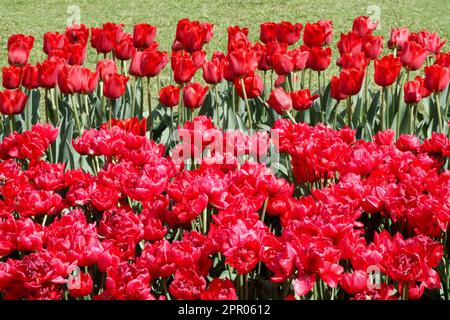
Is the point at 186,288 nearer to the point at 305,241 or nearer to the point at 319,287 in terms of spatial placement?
the point at 305,241

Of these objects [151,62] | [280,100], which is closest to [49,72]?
[151,62]

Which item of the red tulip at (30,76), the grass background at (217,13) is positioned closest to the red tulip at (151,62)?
the red tulip at (30,76)

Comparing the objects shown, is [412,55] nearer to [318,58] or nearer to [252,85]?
[318,58]

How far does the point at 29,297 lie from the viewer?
1.78m

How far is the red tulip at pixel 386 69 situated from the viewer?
304cm

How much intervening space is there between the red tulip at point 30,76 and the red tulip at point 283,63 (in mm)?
1043

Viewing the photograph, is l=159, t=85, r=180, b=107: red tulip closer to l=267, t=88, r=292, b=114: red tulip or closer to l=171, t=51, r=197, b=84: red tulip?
l=171, t=51, r=197, b=84: red tulip

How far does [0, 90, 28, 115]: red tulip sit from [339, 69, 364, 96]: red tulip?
51.0 inches

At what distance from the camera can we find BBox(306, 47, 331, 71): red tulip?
11.3ft

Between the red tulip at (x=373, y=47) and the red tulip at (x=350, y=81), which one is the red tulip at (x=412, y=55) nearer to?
the red tulip at (x=373, y=47)

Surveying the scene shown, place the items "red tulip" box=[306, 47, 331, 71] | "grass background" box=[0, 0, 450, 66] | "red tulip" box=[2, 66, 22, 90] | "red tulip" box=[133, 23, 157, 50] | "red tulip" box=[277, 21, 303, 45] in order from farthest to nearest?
"grass background" box=[0, 0, 450, 66]
"red tulip" box=[277, 21, 303, 45]
"red tulip" box=[133, 23, 157, 50]
"red tulip" box=[306, 47, 331, 71]
"red tulip" box=[2, 66, 22, 90]

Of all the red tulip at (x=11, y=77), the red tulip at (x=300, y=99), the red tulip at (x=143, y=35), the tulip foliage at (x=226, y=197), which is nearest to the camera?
the tulip foliage at (x=226, y=197)

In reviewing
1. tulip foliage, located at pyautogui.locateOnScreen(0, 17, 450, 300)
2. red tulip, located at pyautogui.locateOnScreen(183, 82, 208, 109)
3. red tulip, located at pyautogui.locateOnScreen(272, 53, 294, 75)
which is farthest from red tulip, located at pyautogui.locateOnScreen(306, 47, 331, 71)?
red tulip, located at pyautogui.locateOnScreen(183, 82, 208, 109)

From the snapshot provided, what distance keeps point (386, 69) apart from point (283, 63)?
1.63 ft
